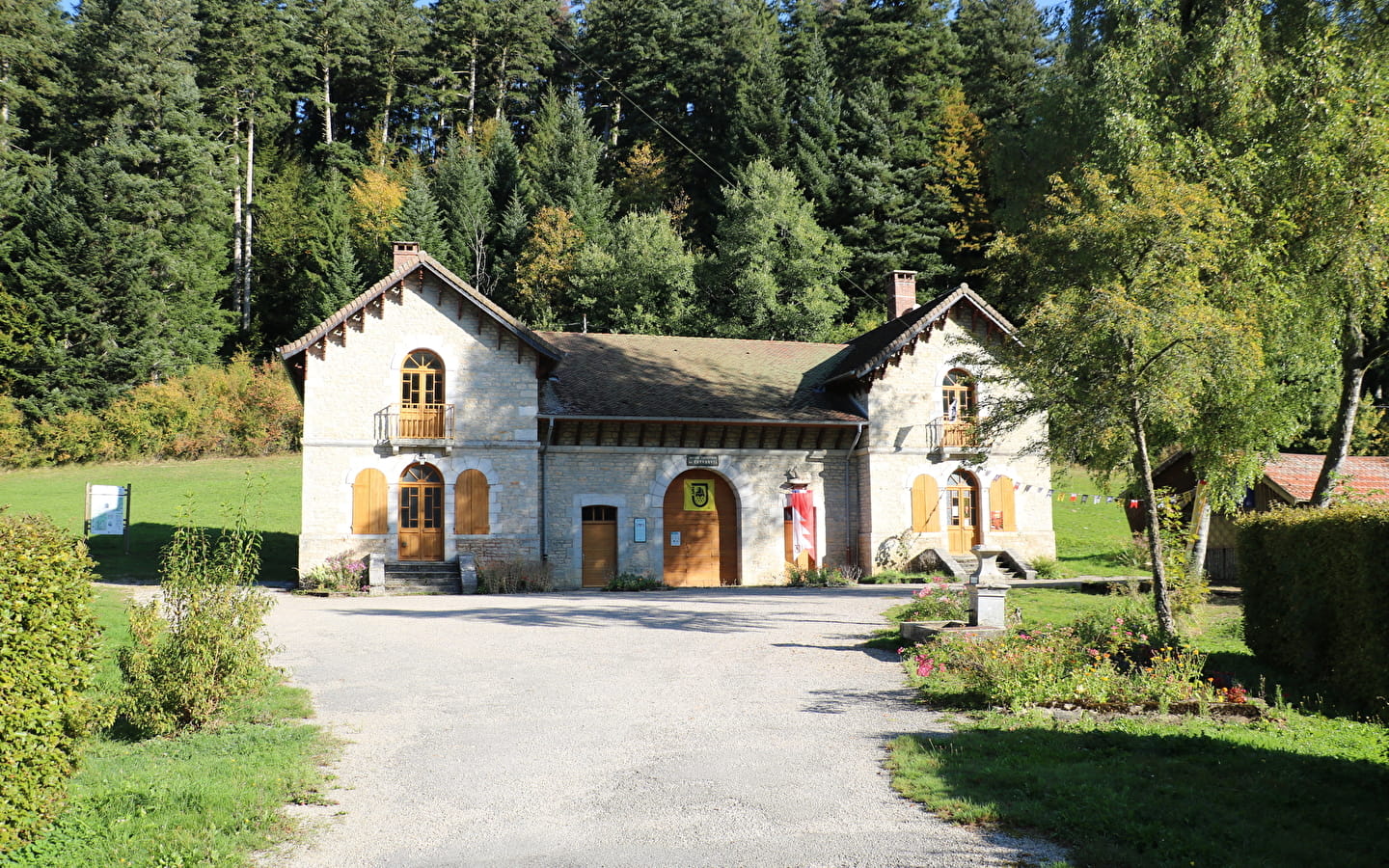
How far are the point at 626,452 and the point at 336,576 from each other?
714cm

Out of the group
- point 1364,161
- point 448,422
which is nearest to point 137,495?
point 448,422

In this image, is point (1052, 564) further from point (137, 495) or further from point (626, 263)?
point (137, 495)

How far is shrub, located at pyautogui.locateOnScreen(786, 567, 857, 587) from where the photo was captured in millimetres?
23359

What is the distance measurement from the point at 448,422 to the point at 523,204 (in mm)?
23399

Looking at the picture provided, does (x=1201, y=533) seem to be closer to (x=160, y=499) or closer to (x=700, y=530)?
(x=700, y=530)

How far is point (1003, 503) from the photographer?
2544cm

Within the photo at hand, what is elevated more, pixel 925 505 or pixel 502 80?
pixel 502 80

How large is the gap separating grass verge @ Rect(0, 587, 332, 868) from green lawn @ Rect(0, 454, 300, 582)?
1702cm

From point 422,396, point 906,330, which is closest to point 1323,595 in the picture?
point 906,330

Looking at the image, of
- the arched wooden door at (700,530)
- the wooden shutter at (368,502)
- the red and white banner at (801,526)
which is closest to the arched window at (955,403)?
the red and white banner at (801,526)

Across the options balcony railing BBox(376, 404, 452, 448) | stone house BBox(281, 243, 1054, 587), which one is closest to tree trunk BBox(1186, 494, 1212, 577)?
stone house BBox(281, 243, 1054, 587)

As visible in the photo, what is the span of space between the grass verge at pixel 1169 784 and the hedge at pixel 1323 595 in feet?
2.36

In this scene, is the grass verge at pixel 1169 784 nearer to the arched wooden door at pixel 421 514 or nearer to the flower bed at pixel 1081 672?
the flower bed at pixel 1081 672

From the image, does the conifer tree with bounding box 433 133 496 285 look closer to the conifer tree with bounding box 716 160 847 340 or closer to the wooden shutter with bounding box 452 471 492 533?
the conifer tree with bounding box 716 160 847 340
